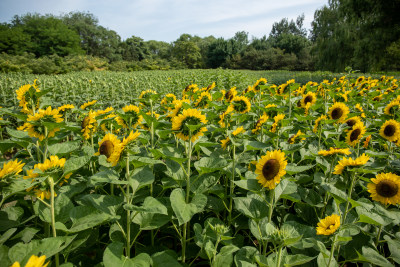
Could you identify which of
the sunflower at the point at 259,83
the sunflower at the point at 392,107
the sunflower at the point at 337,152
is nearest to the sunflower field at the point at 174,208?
the sunflower at the point at 337,152

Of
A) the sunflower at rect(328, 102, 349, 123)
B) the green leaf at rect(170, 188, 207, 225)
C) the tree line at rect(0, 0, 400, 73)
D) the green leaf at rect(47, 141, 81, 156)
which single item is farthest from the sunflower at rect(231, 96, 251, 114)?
the tree line at rect(0, 0, 400, 73)

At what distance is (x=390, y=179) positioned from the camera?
4.35ft

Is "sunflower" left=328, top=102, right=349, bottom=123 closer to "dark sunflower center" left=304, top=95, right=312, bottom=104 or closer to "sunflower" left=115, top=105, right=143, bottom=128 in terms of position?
"dark sunflower center" left=304, top=95, right=312, bottom=104

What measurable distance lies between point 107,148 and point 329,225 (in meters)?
1.21

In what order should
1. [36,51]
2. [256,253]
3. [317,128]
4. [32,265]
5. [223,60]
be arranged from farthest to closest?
[223,60] → [36,51] → [317,128] → [256,253] → [32,265]

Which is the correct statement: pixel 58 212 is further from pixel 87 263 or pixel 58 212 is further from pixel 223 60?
pixel 223 60

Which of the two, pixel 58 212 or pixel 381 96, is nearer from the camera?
pixel 58 212

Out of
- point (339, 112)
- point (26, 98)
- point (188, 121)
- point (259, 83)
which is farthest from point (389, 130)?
point (26, 98)

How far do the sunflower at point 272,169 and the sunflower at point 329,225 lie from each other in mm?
297

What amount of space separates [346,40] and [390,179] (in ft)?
69.2

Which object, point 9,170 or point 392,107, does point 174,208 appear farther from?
point 392,107

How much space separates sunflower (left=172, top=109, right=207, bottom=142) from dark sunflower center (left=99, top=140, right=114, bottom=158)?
385mm

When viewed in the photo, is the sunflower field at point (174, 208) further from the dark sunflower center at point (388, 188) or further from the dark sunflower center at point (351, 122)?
the dark sunflower center at point (351, 122)

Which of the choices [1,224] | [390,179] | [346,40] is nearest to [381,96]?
[390,179]
